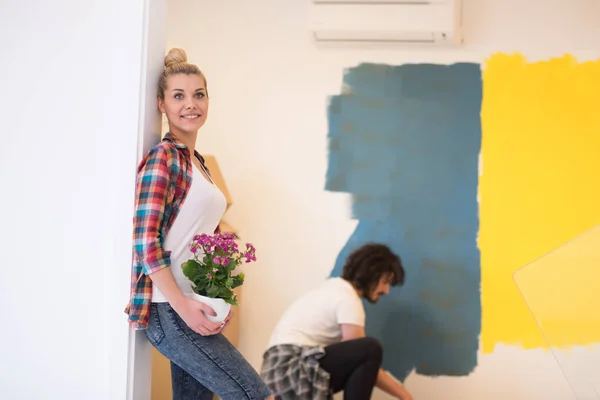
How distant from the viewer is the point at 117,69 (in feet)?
6.11

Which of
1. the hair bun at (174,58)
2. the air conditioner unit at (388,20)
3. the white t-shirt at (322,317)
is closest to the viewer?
the hair bun at (174,58)

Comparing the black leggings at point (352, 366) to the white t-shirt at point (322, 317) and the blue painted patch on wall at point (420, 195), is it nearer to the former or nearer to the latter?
the white t-shirt at point (322, 317)

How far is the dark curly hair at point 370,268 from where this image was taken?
346cm

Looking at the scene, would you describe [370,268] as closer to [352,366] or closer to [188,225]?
[352,366]

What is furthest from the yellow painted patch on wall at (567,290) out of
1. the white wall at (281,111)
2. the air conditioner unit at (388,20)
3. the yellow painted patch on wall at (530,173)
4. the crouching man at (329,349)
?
the air conditioner unit at (388,20)

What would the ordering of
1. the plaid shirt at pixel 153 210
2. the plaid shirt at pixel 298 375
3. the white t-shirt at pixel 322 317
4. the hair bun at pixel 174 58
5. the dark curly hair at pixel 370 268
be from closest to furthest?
the plaid shirt at pixel 153 210 < the hair bun at pixel 174 58 < the plaid shirt at pixel 298 375 < the white t-shirt at pixel 322 317 < the dark curly hair at pixel 370 268

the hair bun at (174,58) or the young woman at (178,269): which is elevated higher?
the hair bun at (174,58)

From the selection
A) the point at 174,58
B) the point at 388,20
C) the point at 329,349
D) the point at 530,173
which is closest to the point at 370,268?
the point at 329,349

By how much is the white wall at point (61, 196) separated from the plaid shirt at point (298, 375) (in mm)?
1340

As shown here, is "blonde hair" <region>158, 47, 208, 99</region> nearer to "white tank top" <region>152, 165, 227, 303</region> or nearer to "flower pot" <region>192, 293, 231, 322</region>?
"white tank top" <region>152, 165, 227, 303</region>

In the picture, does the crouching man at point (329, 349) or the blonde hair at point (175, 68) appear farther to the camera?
the crouching man at point (329, 349)

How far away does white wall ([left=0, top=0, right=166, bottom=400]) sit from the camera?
1.87m

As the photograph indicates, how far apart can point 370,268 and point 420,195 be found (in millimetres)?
562

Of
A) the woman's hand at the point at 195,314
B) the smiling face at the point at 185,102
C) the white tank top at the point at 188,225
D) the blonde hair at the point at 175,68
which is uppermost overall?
the blonde hair at the point at 175,68
